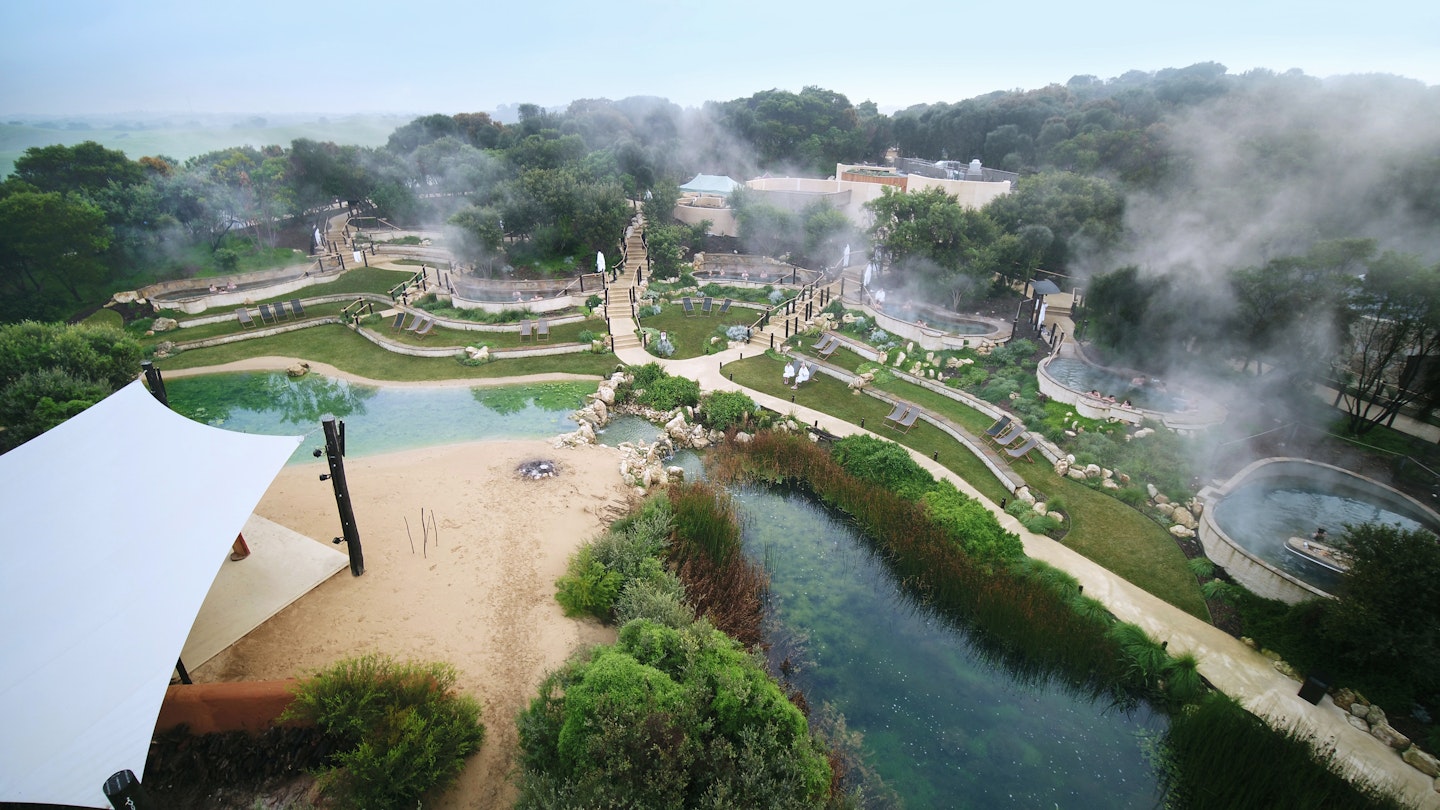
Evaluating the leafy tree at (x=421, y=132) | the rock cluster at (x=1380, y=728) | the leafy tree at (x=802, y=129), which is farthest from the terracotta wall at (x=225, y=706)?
the leafy tree at (x=421, y=132)

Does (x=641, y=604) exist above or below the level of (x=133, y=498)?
below

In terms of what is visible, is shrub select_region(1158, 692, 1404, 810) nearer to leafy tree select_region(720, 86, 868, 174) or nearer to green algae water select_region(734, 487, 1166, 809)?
green algae water select_region(734, 487, 1166, 809)

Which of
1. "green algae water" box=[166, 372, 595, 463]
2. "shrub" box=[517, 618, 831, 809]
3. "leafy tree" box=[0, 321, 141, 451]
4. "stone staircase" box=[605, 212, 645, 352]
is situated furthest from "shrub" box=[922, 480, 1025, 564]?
"leafy tree" box=[0, 321, 141, 451]

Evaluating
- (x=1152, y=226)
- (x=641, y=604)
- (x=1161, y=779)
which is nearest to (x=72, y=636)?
(x=641, y=604)

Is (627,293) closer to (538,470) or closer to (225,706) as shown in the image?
(538,470)

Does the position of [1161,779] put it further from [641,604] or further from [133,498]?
[133,498]

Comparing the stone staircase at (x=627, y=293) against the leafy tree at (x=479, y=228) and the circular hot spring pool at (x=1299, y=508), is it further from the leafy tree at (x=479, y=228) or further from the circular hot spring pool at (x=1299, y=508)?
the circular hot spring pool at (x=1299, y=508)
